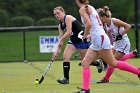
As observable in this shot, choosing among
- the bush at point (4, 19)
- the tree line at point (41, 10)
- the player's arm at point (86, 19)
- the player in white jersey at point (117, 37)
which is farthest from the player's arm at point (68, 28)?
the bush at point (4, 19)

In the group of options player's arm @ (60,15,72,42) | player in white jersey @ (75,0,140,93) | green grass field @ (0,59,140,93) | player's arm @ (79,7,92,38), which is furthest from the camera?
player's arm @ (60,15,72,42)

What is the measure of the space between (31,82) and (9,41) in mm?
11049

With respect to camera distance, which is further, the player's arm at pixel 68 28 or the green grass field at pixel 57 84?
the player's arm at pixel 68 28

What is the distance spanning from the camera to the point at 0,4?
25.0 m

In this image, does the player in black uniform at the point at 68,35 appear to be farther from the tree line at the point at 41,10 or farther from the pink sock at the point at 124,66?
the tree line at the point at 41,10

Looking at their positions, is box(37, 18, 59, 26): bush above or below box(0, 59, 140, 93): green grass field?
above

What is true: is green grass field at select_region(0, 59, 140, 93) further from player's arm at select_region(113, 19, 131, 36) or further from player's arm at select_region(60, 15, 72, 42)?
player's arm at select_region(113, 19, 131, 36)

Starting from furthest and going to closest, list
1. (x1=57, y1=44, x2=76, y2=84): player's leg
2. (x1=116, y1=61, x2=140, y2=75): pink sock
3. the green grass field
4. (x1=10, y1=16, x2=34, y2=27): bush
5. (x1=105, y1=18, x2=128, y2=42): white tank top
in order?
(x1=10, y1=16, x2=34, y2=27): bush < (x1=57, y1=44, x2=76, y2=84): player's leg < (x1=105, y1=18, x2=128, y2=42): white tank top < the green grass field < (x1=116, y1=61, x2=140, y2=75): pink sock

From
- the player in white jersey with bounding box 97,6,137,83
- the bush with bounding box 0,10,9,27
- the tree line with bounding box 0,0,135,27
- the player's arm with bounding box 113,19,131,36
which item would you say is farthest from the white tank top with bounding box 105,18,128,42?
the bush with bounding box 0,10,9,27

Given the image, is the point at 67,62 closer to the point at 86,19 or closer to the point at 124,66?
the point at 124,66

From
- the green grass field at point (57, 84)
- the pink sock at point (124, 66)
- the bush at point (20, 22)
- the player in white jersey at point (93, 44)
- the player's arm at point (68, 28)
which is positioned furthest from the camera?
the bush at point (20, 22)

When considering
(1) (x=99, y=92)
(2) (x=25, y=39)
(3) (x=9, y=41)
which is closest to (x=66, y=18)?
(1) (x=99, y=92)

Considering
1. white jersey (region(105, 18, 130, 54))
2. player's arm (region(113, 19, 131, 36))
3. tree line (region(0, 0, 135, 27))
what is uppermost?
tree line (region(0, 0, 135, 27))

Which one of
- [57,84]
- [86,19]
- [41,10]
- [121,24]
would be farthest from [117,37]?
→ [41,10]
